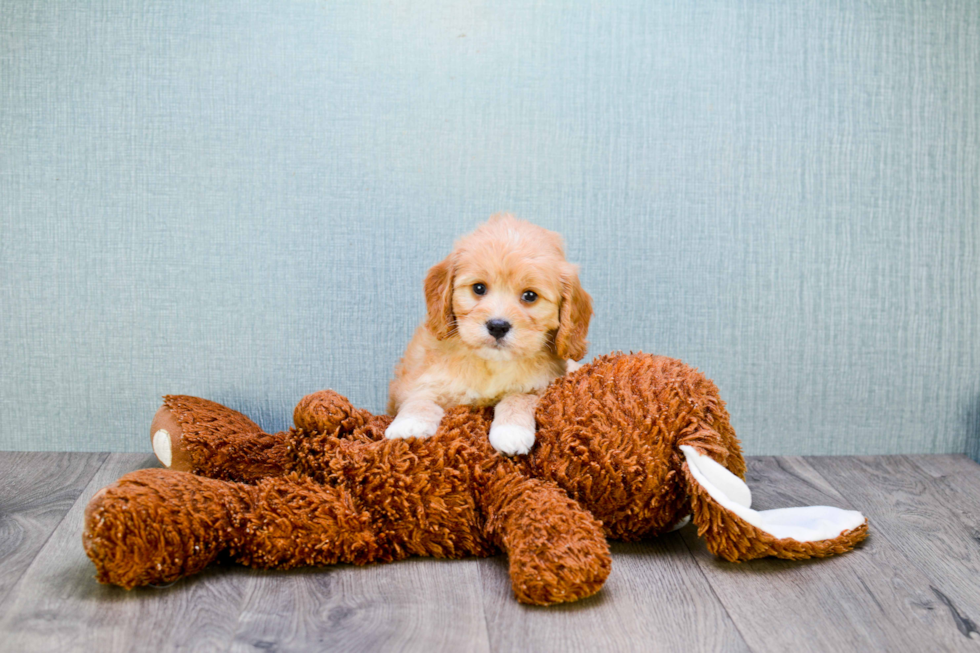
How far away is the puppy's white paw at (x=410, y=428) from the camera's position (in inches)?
60.7

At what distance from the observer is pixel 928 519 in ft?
6.02

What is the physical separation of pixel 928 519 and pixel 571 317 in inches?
37.5

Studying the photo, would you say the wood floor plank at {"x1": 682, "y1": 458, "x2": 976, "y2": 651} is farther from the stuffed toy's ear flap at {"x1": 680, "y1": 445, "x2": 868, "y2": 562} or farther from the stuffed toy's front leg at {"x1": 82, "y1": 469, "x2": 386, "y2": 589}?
the stuffed toy's front leg at {"x1": 82, "y1": 469, "x2": 386, "y2": 589}

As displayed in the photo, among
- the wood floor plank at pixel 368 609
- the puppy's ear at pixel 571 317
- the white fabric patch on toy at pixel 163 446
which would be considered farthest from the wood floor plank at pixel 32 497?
the puppy's ear at pixel 571 317

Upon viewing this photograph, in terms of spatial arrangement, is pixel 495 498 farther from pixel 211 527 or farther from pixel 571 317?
pixel 211 527

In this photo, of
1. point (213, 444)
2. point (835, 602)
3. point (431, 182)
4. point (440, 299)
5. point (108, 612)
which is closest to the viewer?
point (108, 612)

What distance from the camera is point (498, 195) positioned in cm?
211

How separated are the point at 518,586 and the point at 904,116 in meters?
1.65

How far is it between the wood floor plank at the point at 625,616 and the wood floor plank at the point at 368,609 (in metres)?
0.04

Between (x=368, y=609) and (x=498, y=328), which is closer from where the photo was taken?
(x=368, y=609)

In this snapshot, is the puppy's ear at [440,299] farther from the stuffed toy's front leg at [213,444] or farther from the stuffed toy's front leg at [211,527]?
the stuffed toy's front leg at [211,527]

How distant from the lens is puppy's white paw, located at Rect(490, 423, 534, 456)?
154 centimetres

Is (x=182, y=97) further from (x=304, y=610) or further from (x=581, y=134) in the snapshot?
(x=304, y=610)

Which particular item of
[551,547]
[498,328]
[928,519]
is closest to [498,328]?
[498,328]
